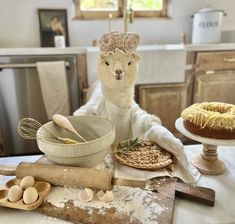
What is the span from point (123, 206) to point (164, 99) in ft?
4.89

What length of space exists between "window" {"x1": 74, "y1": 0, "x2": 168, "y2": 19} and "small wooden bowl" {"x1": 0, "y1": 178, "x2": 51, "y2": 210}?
191cm

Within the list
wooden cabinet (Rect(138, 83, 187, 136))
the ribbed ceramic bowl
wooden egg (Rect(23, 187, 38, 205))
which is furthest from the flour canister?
wooden egg (Rect(23, 187, 38, 205))

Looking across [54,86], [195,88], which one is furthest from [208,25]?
[54,86]

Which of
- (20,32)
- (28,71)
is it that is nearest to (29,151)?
(28,71)

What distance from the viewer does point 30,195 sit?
0.50 metres

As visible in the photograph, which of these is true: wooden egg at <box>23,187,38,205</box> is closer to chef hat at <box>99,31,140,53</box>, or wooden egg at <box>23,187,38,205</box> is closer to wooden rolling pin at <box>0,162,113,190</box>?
wooden rolling pin at <box>0,162,113,190</box>

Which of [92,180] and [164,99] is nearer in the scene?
[92,180]

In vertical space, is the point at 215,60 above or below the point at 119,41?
below

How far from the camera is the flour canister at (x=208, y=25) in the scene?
200cm

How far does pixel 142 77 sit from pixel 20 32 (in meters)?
1.16

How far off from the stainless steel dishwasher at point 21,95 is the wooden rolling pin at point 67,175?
1.23m

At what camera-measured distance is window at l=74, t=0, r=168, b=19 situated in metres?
2.19

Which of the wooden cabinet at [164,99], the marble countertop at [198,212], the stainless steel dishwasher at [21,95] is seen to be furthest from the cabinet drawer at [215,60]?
the marble countertop at [198,212]

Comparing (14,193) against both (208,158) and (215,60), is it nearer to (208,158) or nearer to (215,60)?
(208,158)
